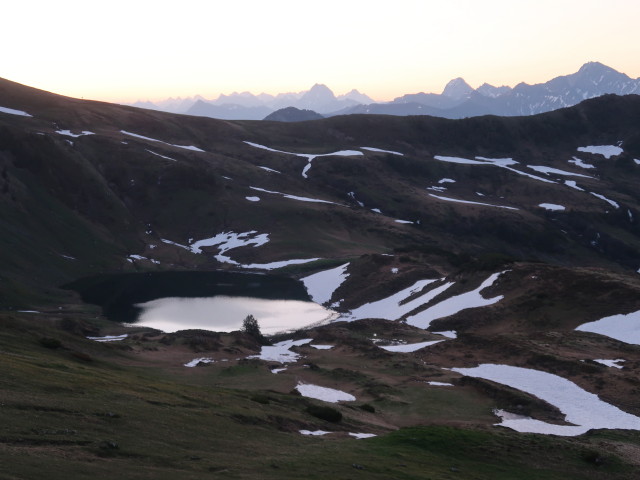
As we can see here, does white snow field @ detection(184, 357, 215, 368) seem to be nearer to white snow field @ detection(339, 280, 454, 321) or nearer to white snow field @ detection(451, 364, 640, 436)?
white snow field @ detection(451, 364, 640, 436)

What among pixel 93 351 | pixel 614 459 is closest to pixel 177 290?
pixel 93 351

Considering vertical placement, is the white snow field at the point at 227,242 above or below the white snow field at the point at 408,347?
below

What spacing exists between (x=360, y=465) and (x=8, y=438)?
590 inches

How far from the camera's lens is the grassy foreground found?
1110 inches

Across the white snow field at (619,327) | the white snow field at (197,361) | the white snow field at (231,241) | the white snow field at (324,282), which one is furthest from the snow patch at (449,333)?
the white snow field at (231,241)

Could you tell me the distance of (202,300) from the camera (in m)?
144

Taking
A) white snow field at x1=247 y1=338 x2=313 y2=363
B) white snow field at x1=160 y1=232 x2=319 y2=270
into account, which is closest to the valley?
white snow field at x1=247 y1=338 x2=313 y2=363

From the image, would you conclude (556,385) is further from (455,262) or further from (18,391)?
(455,262)

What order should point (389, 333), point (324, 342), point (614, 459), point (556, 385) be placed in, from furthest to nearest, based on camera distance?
point (389, 333), point (324, 342), point (556, 385), point (614, 459)

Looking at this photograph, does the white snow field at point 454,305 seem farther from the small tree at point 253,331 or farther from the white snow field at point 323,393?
the white snow field at point 323,393

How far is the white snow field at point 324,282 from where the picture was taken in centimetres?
14612

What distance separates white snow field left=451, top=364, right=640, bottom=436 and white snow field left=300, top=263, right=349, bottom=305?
243 feet

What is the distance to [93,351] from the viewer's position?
6694 cm

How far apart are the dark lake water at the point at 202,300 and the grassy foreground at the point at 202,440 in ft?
222
